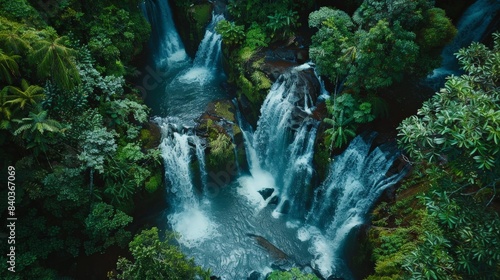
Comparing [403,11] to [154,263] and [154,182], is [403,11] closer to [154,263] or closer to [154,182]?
[154,263]

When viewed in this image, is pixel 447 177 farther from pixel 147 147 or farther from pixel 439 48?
pixel 147 147

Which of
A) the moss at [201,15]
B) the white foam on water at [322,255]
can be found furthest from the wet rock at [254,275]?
the moss at [201,15]

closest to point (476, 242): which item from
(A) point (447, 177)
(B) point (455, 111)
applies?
(A) point (447, 177)

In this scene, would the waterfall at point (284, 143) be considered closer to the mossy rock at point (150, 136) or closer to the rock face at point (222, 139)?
the rock face at point (222, 139)

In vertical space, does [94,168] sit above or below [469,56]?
below

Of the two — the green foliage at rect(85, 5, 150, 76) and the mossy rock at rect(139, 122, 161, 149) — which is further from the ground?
the green foliage at rect(85, 5, 150, 76)

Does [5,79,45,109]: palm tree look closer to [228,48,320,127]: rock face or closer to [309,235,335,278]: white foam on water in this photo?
[228,48,320,127]: rock face

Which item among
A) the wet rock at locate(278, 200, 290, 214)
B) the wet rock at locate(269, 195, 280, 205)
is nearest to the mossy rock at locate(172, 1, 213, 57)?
the wet rock at locate(269, 195, 280, 205)

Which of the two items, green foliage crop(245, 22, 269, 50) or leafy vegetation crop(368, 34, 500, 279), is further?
green foliage crop(245, 22, 269, 50)
